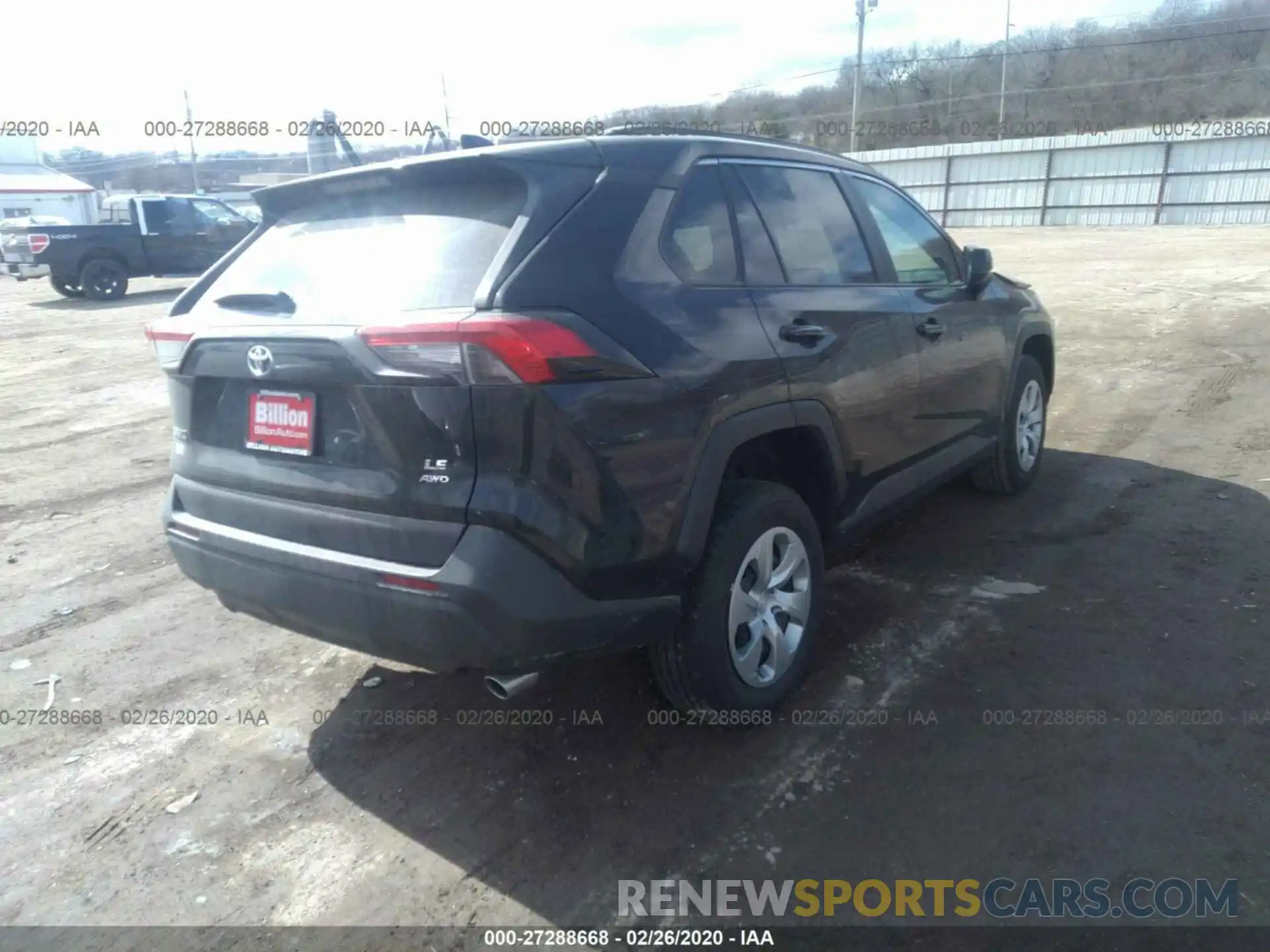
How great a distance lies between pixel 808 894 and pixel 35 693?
306cm

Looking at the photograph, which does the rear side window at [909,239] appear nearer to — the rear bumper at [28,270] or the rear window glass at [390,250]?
the rear window glass at [390,250]

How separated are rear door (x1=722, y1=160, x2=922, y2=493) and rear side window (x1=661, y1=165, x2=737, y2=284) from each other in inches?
3.4

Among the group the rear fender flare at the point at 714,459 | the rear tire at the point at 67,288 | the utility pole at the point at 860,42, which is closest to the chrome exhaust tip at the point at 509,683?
the rear fender flare at the point at 714,459

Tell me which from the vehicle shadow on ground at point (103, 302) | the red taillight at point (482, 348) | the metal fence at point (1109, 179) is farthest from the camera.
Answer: the metal fence at point (1109, 179)

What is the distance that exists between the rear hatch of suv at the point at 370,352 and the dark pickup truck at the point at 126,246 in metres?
14.9

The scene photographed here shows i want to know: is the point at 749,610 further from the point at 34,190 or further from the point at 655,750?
the point at 34,190

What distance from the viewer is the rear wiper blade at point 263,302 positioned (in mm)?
2799

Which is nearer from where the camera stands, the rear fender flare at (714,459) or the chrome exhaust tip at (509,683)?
the chrome exhaust tip at (509,683)

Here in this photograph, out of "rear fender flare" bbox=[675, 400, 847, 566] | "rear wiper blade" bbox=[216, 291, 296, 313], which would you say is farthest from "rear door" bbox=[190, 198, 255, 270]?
"rear fender flare" bbox=[675, 400, 847, 566]

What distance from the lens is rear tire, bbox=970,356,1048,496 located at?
517 cm

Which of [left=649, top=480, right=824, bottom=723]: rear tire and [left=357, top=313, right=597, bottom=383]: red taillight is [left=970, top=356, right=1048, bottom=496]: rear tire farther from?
[left=357, top=313, right=597, bottom=383]: red taillight

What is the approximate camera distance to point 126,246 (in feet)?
58.2

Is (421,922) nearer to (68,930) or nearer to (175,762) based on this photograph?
(68,930)

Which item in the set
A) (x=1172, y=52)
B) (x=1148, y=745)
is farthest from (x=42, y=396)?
(x=1172, y=52)
